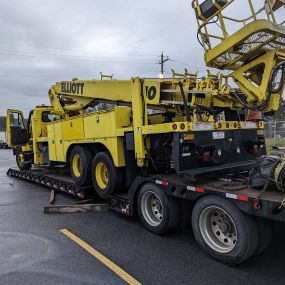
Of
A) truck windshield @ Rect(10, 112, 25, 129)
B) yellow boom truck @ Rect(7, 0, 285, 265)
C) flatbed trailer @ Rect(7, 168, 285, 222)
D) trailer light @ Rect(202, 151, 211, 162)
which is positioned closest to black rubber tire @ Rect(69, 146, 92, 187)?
yellow boom truck @ Rect(7, 0, 285, 265)

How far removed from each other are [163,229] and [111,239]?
0.84 metres

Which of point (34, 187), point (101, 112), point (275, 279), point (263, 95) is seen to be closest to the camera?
point (275, 279)

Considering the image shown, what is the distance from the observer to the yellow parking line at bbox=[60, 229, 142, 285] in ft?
12.3

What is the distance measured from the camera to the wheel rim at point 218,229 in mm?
4168

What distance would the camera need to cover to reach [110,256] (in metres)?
4.43

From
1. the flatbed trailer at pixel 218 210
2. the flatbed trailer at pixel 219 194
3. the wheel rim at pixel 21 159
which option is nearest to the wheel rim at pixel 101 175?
the flatbed trailer at pixel 219 194

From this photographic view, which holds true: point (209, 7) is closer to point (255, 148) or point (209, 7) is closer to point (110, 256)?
point (255, 148)

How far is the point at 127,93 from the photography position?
22.5 feet

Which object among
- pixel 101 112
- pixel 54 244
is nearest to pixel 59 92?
pixel 101 112

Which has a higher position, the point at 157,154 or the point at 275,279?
the point at 157,154

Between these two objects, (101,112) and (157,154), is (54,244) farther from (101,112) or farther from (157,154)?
(101,112)

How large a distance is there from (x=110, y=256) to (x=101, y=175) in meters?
2.85

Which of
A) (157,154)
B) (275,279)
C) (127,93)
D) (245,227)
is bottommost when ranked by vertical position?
(275,279)

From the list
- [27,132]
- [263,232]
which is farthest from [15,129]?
[263,232]
